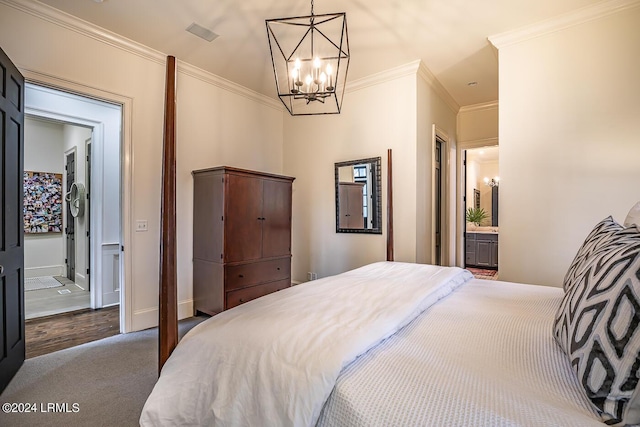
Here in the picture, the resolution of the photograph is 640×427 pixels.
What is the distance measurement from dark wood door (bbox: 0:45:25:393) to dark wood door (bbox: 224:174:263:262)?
5.03 feet

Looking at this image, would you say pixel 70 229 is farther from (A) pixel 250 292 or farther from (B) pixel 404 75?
(B) pixel 404 75

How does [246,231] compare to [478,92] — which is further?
[478,92]

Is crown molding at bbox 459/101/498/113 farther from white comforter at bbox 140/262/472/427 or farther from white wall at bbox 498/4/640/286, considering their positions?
white comforter at bbox 140/262/472/427

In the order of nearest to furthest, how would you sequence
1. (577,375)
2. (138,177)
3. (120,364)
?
(577,375)
(120,364)
(138,177)

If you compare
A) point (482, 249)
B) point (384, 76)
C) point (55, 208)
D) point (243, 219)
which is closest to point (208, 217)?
point (243, 219)

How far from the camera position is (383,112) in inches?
145

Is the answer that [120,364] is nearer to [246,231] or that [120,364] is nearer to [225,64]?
[246,231]

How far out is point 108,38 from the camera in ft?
9.16

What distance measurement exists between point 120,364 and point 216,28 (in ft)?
9.60

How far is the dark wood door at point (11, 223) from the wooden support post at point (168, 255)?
4.65ft

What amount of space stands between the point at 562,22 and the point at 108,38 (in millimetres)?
4028

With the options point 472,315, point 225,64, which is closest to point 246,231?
point 225,64

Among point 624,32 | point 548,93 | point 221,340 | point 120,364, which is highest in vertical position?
point 624,32

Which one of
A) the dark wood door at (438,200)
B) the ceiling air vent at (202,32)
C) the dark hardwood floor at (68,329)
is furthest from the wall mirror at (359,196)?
the dark hardwood floor at (68,329)
